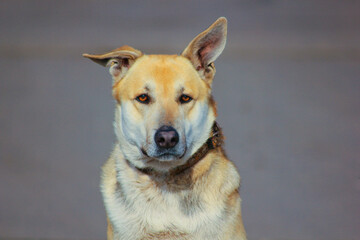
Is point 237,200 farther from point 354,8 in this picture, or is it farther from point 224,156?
point 354,8

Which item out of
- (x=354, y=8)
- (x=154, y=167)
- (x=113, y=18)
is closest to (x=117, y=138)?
(x=154, y=167)

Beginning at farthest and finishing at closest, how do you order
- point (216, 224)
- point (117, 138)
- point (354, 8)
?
point (354, 8)
point (117, 138)
point (216, 224)

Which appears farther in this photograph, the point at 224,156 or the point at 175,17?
the point at 175,17

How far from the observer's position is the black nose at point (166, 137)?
2.93 metres

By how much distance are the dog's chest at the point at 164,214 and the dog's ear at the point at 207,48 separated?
27.5 inches

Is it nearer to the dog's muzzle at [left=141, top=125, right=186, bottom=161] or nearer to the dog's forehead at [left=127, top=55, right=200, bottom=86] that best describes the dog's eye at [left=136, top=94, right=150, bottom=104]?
the dog's forehead at [left=127, top=55, right=200, bottom=86]

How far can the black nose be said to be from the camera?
2932 millimetres

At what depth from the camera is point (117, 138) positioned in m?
3.33

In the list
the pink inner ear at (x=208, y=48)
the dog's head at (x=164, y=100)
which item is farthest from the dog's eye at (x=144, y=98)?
the pink inner ear at (x=208, y=48)

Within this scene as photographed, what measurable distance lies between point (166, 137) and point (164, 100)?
25 centimetres

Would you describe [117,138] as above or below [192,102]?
below

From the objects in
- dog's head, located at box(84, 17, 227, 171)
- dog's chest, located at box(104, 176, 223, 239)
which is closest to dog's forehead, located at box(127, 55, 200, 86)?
dog's head, located at box(84, 17, 227, 171)

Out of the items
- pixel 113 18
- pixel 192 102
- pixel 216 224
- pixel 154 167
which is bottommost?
pixel 216 224

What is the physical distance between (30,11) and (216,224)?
4.56 m
